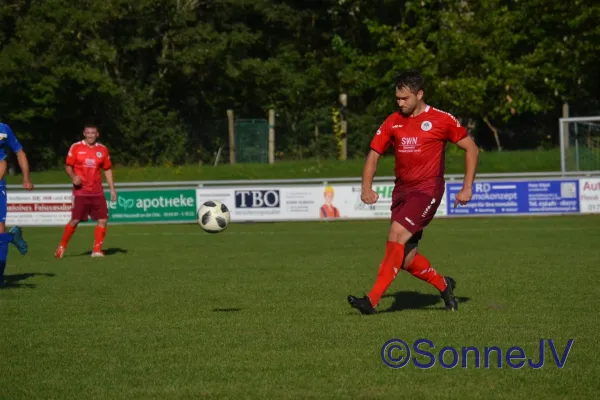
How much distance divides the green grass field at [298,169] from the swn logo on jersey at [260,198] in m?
6.33

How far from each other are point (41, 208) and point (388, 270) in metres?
19.4

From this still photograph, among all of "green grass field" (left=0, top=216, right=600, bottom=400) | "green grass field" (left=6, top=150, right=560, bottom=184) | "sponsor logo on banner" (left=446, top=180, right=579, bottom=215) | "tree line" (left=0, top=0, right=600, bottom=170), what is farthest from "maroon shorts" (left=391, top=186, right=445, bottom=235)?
"tree line" (left=0, top=0, right=600, bottom=170)

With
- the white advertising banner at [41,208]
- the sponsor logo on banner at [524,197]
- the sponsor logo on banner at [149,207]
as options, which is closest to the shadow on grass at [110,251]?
the sponsor logo on banner at [149,207]

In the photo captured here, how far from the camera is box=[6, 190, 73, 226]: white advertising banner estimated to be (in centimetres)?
2689

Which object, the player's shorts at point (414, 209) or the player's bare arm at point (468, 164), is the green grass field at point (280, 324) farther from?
the player's bare arm at point (468, 164)

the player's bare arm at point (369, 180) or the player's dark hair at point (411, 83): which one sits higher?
the player's dark hair at point (411, 83)

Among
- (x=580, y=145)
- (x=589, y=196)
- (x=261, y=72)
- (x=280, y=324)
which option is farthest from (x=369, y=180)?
(x=261, y=72)

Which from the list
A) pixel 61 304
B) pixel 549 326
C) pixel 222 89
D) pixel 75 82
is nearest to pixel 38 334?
pixel 61 304

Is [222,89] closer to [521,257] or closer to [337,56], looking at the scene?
[337,56]

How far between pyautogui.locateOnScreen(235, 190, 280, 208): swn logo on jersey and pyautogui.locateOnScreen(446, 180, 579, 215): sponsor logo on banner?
4309 millimetres

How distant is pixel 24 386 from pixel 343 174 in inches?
1076

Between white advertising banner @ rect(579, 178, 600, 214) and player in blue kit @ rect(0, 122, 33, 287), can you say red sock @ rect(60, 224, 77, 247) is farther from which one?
white advertising banner @ rect(579, 178, 600, 214)

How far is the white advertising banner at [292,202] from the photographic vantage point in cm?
2633

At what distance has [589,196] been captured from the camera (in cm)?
2567
